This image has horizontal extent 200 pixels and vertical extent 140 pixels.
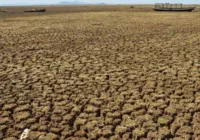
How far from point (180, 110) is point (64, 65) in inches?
166

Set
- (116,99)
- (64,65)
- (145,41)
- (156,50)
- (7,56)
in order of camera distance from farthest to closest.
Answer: (145,41)
(156,50)
(7,56)
(64,65)
(116,99)

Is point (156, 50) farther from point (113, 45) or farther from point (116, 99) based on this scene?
point (116, 99)

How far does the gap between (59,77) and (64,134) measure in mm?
3043

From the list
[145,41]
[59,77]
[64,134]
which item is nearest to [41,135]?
[64,134]

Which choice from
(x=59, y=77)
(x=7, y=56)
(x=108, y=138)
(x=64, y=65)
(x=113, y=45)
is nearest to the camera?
(x=108, y=138)

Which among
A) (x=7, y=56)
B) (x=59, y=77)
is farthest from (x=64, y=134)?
(x=7, y=56)

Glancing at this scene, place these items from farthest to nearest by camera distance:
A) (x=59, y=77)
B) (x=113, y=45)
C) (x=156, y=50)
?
(x=113, y=45) → (x=156, y=50) → (x=59, y=77)

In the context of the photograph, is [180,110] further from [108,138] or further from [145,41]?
[145,41]

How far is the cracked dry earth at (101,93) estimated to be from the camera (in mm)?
4941

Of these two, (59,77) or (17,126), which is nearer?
(17,126)

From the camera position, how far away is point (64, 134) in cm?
481

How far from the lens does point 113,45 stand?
481 inches

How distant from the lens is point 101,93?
6.50 metres

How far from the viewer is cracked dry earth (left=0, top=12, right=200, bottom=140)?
4.94 meters
